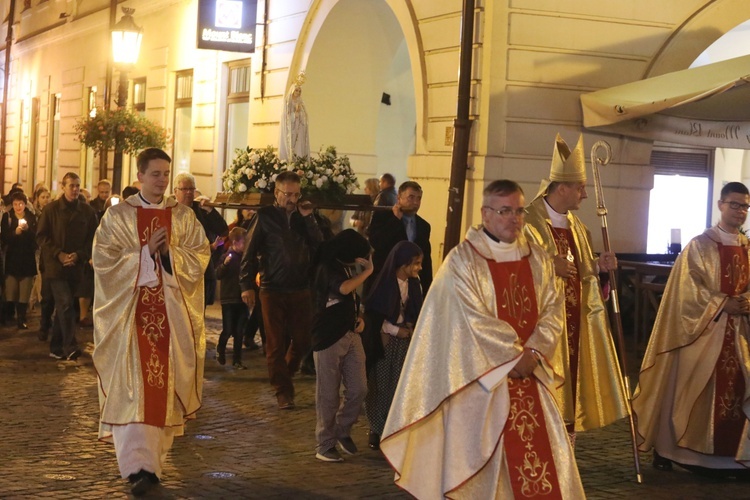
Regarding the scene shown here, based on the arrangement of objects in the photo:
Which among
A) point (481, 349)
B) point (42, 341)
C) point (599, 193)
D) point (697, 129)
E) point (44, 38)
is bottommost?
point (42, 341)

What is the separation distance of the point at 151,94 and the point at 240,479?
19.7 meters

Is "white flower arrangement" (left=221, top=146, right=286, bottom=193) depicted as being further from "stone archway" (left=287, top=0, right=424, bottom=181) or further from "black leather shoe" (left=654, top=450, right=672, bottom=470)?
"black leather shoe" (left=654, top=450, right=672, bottom=470)

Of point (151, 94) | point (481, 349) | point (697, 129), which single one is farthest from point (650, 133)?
point (151, 94)

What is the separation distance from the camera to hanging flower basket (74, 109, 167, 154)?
22203 mm

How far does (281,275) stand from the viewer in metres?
Answer: 10.7

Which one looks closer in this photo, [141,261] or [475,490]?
[475,490]

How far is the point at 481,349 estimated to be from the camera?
6.28 meters

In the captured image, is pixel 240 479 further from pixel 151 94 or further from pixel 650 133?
pixel 151 94

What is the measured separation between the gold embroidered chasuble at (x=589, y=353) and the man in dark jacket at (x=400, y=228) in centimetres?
304

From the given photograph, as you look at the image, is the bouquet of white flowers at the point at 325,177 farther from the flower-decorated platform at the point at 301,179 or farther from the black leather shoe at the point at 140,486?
the black leather shoe at the point at 140,486

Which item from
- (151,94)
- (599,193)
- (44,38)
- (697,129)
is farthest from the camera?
(44,38)

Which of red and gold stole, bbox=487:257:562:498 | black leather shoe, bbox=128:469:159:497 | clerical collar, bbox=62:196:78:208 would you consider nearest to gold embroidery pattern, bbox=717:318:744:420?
red and gold stole, bbox=487:257:562:498

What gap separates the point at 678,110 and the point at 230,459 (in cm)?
771

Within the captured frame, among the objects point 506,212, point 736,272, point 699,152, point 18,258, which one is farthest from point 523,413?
point 699,152
